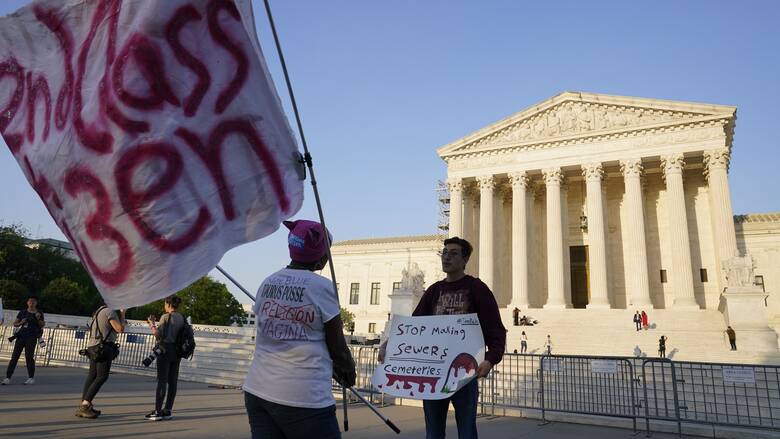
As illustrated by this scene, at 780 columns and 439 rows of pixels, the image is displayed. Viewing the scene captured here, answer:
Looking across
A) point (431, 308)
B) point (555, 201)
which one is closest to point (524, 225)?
point (555, 201)

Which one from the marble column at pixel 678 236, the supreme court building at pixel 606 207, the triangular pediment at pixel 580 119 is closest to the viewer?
the marble column at pixel 678 236

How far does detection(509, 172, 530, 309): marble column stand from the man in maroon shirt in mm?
30141

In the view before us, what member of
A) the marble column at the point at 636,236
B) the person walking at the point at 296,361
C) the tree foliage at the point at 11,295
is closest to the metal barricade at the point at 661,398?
the person walking at the point at 296,361

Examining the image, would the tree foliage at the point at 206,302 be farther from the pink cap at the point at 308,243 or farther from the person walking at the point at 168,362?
the pink cap at the point at 308,243

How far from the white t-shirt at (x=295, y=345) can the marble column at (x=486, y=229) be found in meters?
32.9

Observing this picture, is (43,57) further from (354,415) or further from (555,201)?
(555,201)

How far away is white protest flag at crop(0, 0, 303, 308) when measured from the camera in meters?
2.99

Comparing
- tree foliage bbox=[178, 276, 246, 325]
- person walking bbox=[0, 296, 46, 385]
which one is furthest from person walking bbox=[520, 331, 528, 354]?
tree foliage bbox=[178, 276, 246, 325]

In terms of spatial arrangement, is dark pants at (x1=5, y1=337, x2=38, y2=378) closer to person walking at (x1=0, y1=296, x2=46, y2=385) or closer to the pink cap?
person walking at (x1=0, y1=296, x2=46, y2=385)

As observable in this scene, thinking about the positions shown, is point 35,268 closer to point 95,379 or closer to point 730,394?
point 95,379

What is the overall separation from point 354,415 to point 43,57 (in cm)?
688

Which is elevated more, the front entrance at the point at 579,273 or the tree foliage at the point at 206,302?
the front entrance at the point at 579,273

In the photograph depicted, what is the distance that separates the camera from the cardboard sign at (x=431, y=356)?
405 cm

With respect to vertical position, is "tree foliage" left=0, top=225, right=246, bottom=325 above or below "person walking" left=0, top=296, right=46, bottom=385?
above
